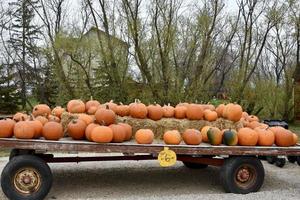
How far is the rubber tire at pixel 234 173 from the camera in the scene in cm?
608

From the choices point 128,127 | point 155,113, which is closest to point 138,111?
point 155,113

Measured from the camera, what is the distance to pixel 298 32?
22141 mm

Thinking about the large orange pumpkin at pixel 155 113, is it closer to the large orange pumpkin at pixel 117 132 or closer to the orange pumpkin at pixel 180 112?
the orange pumpkin at pixel 180 112

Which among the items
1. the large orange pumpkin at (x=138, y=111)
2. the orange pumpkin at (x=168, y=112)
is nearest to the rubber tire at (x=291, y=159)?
the orange pumpkin at (x=168, y=112)

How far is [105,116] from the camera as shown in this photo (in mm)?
5988

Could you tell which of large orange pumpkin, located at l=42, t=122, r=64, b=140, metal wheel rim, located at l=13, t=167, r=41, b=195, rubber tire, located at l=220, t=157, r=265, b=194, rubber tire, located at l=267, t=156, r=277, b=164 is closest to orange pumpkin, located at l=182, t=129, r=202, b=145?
rubber tire, located at l=220, t=157, r=265, b=194

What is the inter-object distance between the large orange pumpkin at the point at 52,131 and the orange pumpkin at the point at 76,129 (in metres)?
0.17

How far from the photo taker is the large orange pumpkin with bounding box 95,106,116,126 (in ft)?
19.5

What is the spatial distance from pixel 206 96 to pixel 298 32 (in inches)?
305

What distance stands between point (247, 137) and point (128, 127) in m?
1.73

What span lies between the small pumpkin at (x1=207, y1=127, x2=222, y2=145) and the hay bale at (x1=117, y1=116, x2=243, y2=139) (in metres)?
0.44

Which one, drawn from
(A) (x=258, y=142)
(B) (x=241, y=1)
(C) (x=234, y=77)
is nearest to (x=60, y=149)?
(A) (x=258, y=142)

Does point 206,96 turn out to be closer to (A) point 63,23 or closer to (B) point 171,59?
(B) point 171,59

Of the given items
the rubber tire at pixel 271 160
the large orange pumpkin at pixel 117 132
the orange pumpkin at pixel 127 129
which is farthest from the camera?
the rubber tire at pixel 271 160
